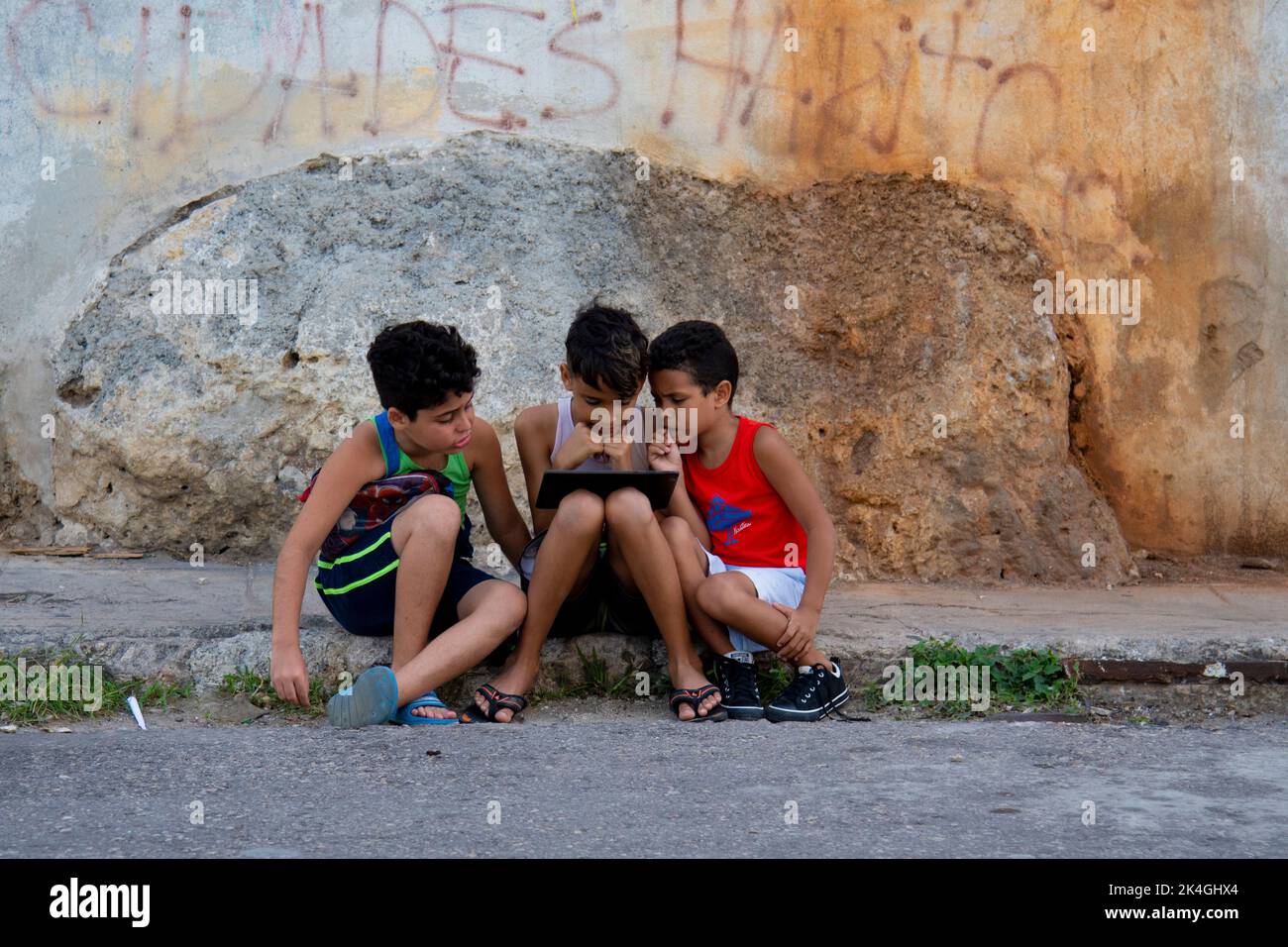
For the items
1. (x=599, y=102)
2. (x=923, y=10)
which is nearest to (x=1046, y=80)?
(x=923, y=10)

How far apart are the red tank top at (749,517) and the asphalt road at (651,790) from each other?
0.61 m

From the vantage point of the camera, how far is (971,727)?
3.72 metres

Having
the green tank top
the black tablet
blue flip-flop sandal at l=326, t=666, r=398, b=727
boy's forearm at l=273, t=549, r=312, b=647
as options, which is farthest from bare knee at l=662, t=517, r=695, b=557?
boy's forearm at l=273, t=549, r=312, b=647

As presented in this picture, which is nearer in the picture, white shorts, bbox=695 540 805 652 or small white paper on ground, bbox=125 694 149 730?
small white paper on ground, bbox=125 694 149 730

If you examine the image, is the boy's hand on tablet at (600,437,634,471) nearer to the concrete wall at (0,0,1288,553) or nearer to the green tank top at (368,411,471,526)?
the green tank top at (368,411,471,526)

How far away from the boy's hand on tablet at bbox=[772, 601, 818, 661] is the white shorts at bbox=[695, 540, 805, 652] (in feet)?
0.25

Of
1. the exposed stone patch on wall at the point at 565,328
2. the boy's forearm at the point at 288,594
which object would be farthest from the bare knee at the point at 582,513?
the exposed stone patch on wall at the point at 565,328

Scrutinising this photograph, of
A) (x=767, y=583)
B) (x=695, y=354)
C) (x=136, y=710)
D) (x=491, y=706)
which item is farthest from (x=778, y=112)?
(x=136, y=710)

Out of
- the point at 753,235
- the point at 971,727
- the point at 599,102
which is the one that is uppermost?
the point at 599,102

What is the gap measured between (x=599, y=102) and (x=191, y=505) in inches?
88.0

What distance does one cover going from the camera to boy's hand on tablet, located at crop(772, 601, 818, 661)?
3.88m

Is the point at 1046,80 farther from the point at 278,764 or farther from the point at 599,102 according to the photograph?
the point at 278,764

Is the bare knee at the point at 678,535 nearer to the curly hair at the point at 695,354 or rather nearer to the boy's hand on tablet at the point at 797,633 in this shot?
the boy's hand on tablet at the point at 797,633

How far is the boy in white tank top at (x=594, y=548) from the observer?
149 inches
